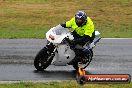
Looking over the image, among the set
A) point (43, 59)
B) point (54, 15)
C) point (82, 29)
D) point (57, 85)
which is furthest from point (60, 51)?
point (54, 15)

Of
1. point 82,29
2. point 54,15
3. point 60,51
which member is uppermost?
point 82,29

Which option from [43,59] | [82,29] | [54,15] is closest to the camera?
[82,29]

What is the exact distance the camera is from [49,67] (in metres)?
15.3

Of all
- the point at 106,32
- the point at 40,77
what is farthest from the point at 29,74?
the point at 106,32

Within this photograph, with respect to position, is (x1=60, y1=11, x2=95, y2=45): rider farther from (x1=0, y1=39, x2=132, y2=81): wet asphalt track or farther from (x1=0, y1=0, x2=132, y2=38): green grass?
(x1=0, y1=0, x2=132, y2=38): green grass

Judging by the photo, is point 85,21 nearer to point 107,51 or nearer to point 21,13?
point 107,51

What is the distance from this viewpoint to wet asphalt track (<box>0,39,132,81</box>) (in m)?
14.4

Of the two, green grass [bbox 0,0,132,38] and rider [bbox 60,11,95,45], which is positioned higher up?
rider [bbox 60,11,95,45]

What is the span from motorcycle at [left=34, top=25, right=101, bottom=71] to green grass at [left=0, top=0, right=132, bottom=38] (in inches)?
263

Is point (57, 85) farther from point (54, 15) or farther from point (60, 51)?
point (54, 15)

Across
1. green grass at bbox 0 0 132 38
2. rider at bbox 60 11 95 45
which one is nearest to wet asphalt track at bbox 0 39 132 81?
rider at bbox 60 11 95 45

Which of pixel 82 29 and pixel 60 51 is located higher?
pixel 82 29

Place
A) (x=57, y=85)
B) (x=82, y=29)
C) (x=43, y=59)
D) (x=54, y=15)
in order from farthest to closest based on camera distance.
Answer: (x=54, y=15), (x=43, y=59), (x=82, y=29), (x=57, y=85)

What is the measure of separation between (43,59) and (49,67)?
0.70 meters
